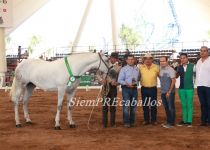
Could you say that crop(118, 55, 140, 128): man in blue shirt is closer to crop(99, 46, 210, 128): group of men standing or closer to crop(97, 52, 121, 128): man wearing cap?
crop(99, 46, 210, 128): group of men standing

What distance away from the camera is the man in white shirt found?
8.29m

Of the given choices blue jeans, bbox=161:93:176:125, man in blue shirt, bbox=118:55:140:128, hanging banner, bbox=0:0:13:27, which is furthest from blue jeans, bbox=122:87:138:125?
hanging banner, bbox=0:0:13:27

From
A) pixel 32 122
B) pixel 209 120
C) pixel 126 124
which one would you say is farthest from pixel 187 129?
pixel 32 122

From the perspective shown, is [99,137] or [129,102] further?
[129,102]

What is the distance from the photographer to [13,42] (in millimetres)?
42406

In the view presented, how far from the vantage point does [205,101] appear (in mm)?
8562

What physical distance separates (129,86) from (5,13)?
1709 centimetres

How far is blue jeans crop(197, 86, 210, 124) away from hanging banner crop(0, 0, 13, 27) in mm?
17616

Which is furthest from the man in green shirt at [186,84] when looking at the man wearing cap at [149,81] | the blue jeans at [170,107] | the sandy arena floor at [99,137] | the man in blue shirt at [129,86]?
the man in blue shirt at [129,86]

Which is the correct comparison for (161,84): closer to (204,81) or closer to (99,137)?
(204,81)

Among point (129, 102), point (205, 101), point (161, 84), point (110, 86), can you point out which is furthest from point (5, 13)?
point (205, 101)

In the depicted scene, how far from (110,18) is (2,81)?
16168 mm

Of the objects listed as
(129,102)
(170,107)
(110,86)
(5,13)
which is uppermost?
(5,13)

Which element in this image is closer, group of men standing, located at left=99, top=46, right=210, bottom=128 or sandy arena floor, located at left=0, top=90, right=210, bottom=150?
sandy arena floor, located at left=0, top=90, right=210, bottom=150
